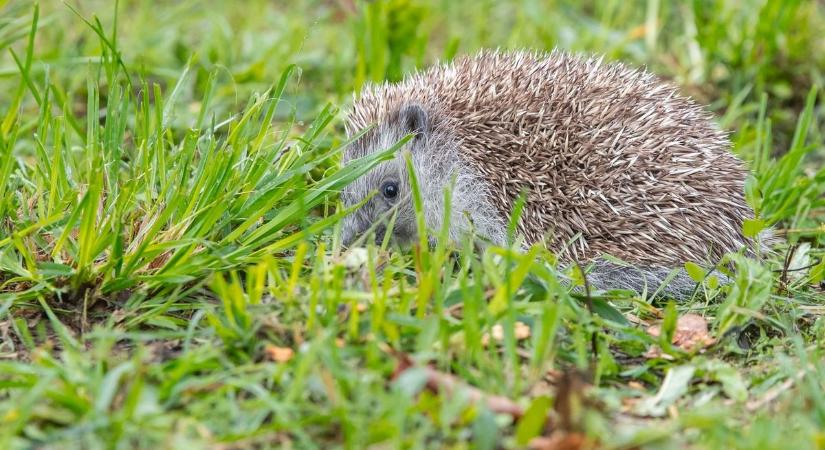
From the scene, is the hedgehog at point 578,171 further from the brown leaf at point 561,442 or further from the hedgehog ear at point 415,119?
the brown leaf at point 561,442

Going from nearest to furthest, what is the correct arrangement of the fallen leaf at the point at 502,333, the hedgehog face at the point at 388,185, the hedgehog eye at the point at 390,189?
the fallen leaf at the point at 502,333, the hedgehog face at the point at 388,185, the hedgehog eye at the point at 390,189

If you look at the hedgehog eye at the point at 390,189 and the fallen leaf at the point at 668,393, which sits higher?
the hedgehog eye at the point at 390,189

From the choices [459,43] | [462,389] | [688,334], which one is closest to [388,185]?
[688,334]

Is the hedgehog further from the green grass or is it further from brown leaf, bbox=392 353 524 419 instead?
brown leaf, bbox=392 353 524 419

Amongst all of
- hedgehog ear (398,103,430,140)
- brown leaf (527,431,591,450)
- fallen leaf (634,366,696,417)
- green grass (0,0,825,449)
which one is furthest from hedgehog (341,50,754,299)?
brown leaf (527,431,591,450)

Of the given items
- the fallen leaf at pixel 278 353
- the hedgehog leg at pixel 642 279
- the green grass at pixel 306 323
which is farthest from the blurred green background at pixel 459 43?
the fallen leaf at pixel 278 353

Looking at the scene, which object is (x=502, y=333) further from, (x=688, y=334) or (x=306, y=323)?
(x=688, y=334)

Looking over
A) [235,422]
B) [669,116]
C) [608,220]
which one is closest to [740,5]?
[669,116]

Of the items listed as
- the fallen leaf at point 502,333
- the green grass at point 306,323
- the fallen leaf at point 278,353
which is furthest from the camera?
the fallen leaf at point 502,333
